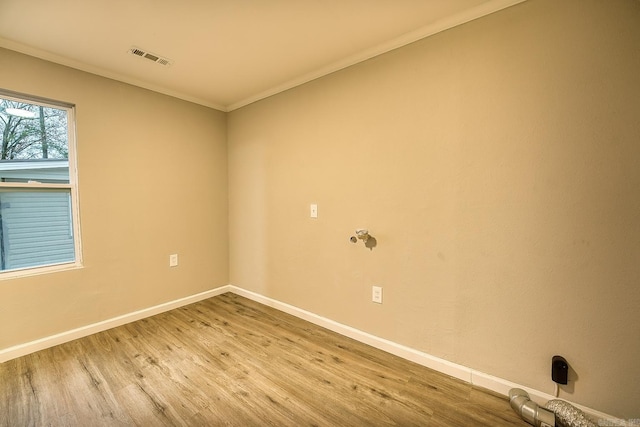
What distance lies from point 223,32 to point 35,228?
6.91 feet

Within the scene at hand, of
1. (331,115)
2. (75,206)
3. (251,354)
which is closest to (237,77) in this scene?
(331,115)

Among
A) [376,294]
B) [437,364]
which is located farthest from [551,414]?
[376,294]

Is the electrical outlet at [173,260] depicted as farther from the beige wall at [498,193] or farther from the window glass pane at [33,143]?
the beige wall at [498,193]

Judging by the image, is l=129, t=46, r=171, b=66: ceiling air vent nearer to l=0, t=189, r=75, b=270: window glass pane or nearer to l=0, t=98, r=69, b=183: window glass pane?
l=0, t=98, r=69, b=183: window glass pane

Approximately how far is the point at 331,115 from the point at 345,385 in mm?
2026

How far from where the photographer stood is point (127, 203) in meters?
2.47

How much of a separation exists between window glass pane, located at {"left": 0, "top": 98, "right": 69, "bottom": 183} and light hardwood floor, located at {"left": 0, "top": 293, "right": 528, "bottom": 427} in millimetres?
1377

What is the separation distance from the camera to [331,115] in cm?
227

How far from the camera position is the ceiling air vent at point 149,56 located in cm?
199

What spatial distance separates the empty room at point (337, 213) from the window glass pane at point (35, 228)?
0.01 meters

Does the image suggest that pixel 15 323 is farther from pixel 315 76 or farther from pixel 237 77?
pixel 315 76

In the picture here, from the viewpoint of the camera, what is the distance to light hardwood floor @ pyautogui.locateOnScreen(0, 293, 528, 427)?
142 centimetres

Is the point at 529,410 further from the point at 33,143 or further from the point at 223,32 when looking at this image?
the point at 33,143

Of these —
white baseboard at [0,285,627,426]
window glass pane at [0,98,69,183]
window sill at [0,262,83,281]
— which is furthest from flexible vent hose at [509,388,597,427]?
window glass pane at [0,98,69,183]
